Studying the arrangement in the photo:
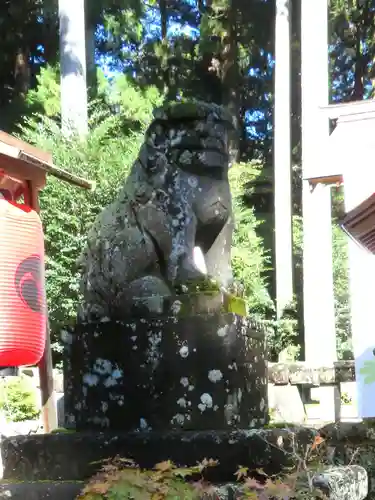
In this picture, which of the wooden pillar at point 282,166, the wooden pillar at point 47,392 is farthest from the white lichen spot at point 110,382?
the wooden pillar at point 282,166

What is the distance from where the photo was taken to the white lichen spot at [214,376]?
3156mm

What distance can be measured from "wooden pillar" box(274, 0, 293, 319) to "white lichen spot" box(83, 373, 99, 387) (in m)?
14.4

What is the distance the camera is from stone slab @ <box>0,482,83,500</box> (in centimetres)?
299

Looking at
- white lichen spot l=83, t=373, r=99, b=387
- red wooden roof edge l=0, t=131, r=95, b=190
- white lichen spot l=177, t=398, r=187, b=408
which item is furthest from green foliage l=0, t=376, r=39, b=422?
white lichen spot l=177, t=398, r=187, b=408

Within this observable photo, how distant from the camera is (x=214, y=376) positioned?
125 inches

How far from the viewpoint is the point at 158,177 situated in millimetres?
3625

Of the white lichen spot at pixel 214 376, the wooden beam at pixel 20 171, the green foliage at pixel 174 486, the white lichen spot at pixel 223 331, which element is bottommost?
the green foliage at pixel 174 486

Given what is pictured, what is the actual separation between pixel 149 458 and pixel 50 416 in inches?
141

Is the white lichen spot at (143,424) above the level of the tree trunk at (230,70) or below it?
below

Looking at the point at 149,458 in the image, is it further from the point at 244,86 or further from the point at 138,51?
the point at 244,86

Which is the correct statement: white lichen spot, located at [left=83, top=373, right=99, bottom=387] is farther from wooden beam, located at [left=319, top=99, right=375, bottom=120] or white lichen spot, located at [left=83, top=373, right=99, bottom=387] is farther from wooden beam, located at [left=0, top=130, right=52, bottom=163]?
wooden beam, located at [left=319, top=99, right=375, bottom=120]

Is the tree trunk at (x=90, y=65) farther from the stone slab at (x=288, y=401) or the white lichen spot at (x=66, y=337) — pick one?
the white lichen spot at (x=66, y=337)

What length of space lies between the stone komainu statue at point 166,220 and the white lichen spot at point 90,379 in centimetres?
28

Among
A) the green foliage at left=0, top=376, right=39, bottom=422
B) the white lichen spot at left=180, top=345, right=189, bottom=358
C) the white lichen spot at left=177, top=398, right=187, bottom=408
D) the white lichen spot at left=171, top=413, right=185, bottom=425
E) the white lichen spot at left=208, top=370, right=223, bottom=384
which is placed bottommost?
the green foliage at left=0, top=376, right=39, bottom=422
